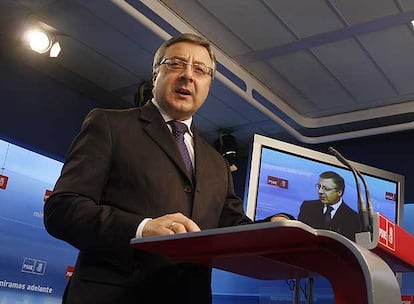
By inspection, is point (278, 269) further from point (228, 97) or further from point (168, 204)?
point (228, 97)

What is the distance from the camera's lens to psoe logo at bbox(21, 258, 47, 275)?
3.20 m

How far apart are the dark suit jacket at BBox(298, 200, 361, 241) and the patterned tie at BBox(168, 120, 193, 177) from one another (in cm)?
151

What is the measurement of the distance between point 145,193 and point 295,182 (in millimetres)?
1873

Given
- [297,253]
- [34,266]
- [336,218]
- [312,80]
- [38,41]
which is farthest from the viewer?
[312,80]

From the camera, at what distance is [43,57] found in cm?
335

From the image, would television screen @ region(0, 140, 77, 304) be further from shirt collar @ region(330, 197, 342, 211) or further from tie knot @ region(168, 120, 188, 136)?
tie knot @ region(168, 120, 188, 136)

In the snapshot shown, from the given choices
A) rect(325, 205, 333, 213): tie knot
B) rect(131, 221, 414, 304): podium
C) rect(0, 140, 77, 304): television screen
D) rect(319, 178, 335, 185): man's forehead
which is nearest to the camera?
rect(131, 221, 414, 304): podium

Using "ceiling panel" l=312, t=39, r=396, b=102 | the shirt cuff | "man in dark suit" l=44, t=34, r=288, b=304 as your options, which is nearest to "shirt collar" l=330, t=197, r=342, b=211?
"ceiling panel" l=312, t=39, r=396, b=102

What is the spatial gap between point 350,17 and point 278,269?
206cm

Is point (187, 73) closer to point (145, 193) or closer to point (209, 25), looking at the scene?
point (145, 193)

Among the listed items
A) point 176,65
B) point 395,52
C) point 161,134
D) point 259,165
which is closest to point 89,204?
point 161,134

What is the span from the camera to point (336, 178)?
2.91 m

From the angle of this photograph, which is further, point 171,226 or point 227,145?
point 227,145

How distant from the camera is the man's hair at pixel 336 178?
2887 millimetres
